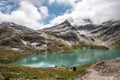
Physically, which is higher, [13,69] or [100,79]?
[13,69]

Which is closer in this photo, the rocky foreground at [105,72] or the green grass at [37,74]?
the rocky foreground at [105,72]

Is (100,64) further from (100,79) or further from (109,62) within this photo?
(100,79)

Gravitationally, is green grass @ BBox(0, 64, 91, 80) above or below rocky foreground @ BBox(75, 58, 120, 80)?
above

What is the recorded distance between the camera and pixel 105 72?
4159 centimetres

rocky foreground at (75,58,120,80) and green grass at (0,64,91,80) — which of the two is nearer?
rocky foreground at (75,58,120,80)

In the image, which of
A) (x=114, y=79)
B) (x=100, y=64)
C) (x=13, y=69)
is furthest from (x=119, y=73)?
(x=13, y=69)

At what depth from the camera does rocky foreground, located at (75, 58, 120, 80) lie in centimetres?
3871

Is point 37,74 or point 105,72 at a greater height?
point 37,74

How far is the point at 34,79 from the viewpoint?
63.9 meters

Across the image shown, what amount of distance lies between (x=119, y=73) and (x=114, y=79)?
1995 millimetres

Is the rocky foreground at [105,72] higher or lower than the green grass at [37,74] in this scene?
lower

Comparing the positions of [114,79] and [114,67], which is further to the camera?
[114,67]

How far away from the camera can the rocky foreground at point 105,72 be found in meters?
38.7

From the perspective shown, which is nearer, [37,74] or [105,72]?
[105,72]
